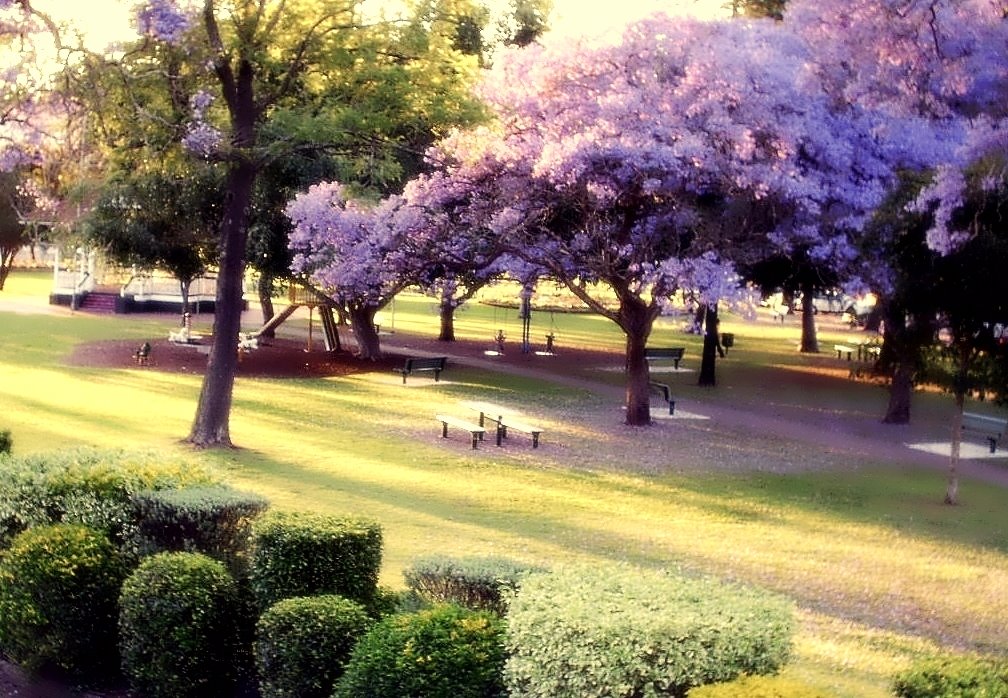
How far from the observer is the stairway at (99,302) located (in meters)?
46.3

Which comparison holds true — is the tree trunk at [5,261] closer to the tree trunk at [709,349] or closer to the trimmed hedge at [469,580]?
the tree trunk at [709,349]

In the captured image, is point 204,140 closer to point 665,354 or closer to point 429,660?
point 429,660

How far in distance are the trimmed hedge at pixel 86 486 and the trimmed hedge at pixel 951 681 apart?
16.0 ft

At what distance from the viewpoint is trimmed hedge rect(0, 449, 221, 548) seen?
24.8 feet

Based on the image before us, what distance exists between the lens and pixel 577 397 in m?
26.5

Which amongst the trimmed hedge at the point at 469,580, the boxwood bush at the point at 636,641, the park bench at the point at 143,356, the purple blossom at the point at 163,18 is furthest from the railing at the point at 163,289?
the boxwood bush at the point at 636,641

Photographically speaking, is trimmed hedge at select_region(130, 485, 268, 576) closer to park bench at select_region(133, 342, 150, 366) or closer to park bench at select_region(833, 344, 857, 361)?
park bench at select_region(133, 342, 150, 366)

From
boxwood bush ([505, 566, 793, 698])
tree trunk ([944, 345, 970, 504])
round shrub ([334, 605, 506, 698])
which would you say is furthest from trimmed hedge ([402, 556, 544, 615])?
tree trunk ([944, 345, 970, 504])

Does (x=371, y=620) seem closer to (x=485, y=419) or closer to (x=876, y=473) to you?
(x=876, y=473)

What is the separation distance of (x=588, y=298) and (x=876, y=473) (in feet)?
20.4

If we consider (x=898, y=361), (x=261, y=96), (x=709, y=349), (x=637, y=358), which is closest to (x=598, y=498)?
(x=637, y=358)

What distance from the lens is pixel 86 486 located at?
25.3ft

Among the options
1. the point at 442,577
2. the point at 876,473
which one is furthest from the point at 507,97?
the point at 442,577

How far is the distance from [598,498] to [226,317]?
6.43m
